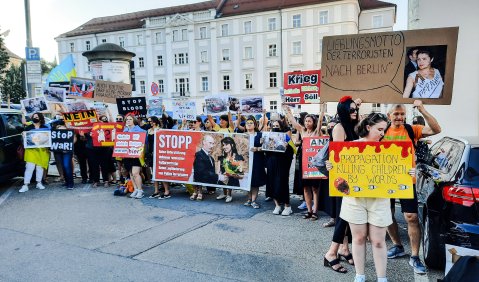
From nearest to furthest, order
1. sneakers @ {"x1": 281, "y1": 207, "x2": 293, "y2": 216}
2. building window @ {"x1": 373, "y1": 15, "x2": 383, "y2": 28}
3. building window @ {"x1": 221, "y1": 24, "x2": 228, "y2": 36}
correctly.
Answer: sneakers @ {"x1": 281, "y1": 207, "x2": 293, "y2": 216}
building window @ {"x1": 373, "y1": 15, "x2": 383, "y2": 28}
building window @ {"x1": 221, "y1": 24, "x2": 228, "y2": 36}

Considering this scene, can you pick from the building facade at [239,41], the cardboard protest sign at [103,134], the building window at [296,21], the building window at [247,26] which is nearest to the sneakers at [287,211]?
the cardboard protest sign at [103,134]

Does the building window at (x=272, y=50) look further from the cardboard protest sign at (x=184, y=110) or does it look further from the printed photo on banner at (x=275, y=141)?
the printed photo on banner at (x=275, y=141)

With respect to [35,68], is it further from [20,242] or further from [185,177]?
[20,242]

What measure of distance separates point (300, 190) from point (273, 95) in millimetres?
39692

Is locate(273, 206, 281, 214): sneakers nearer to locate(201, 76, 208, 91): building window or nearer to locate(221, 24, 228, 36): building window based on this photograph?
locate(201, 76, 208, 91): building window

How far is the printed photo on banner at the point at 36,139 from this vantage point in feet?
30.1

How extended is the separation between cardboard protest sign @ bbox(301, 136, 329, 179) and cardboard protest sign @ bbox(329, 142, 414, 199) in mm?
2664

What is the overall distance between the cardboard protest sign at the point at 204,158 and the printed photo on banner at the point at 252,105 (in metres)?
2.40

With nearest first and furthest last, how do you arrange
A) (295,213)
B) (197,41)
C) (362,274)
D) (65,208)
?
(362,274) < (295,213) < (65,208) < (197,41)

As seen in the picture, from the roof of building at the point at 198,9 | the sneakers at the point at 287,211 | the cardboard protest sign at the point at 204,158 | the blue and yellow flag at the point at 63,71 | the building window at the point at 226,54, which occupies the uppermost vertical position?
the roof of building at the point at 198,9

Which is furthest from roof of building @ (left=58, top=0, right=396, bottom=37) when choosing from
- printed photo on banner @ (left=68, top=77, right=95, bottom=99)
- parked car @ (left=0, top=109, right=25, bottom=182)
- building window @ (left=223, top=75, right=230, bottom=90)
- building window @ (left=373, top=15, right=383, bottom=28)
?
parked car @ (left=0, top=109, right=25, bottom=182)

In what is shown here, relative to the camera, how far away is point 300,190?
7016 millimetres

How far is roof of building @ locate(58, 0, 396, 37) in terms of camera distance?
47.1m

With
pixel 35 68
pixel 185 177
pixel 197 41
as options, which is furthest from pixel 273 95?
pixel 185 177
